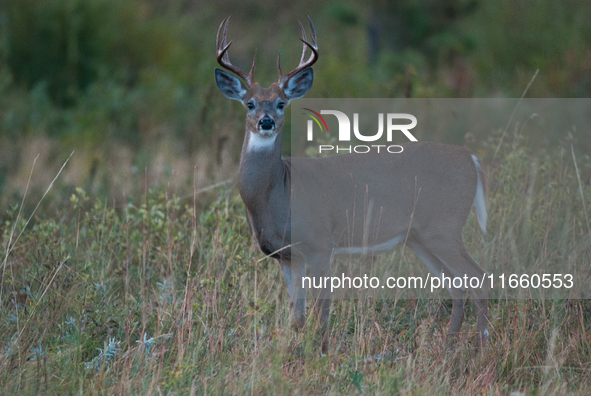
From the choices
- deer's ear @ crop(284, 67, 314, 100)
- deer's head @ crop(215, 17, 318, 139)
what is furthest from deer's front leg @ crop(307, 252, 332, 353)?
deer's ear @ crop(284, 67, 314, 100)

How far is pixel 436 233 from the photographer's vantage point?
14.7ft

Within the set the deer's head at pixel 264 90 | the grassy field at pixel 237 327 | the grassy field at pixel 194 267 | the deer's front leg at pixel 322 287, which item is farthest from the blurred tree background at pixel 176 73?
the deer's front leg at pixel 322 287

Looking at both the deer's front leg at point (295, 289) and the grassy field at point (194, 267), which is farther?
the deer's front leg at point (295, 289)

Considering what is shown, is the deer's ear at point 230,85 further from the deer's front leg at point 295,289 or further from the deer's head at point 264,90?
the deer's front leg at point 295,289

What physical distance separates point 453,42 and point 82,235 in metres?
7.95

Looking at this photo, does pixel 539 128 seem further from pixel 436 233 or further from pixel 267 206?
pixel 267 206

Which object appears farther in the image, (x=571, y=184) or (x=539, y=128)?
(x=539, y=128)

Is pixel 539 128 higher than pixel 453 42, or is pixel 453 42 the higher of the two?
pixel 453 42

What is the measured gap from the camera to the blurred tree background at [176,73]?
23.9ft

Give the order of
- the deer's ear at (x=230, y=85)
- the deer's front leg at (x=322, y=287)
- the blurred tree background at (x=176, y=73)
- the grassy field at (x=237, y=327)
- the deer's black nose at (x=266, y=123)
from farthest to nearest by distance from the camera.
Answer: the blurred tree background at (x=176, y=73) < the deer's ear at (x=230, y=85) < the deer's front leg at (x=322, y=287) < the deer's black nose at (x=266, y=123) < the grassy field at (x=237, y=327)

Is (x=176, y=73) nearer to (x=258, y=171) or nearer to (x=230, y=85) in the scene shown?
(x=230, y=85)

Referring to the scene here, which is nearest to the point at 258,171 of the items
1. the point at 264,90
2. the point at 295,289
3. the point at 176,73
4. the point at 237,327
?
the point at 264,90

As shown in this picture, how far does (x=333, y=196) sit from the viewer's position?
4.41m

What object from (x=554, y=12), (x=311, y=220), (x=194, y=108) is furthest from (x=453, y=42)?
(x=311, y=220)
